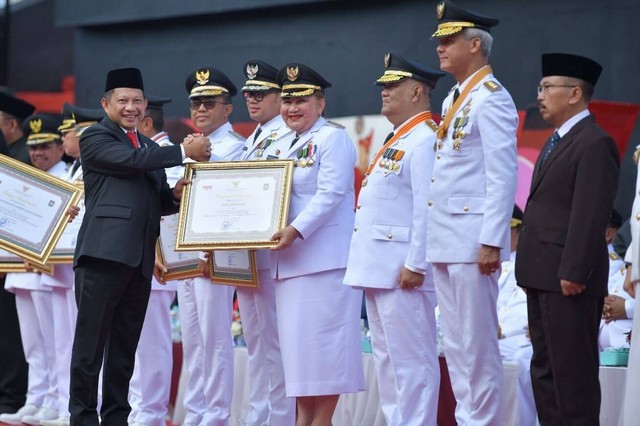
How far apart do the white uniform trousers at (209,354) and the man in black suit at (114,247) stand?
0.79 metres

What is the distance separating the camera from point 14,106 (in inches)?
344

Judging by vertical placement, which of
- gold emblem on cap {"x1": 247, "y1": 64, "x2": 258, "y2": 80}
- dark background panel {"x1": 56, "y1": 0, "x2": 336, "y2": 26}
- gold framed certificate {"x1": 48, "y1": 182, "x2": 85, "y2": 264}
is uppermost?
dark background panel {"x1": 56, "y1": 0, "x2": 336, "y2": 26}

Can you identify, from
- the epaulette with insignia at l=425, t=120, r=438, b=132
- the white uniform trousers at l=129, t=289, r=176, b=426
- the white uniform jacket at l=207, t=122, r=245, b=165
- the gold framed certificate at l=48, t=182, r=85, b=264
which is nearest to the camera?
the epaulette with insignia at l=425, t=120, r=438, b=132

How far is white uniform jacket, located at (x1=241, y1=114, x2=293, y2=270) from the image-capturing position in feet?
20.8

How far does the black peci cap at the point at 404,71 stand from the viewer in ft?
19.1

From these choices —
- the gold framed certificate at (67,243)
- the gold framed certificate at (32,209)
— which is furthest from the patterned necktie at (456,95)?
the gold framed certificate at (67,243)

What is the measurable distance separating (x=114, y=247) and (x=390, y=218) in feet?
4.54

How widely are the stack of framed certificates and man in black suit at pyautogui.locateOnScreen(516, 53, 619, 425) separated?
4.93 ft

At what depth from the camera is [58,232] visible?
6828mm

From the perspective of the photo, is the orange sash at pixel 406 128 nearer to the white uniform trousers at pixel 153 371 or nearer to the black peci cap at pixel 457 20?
the black peci cap at pixel 457 20

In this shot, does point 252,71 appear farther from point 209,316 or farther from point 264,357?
point 264,357

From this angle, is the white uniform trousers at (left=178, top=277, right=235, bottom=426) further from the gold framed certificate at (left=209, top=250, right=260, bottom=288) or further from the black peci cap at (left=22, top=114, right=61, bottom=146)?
the black peci cap at (left=22, top=114, right=61, bottom=146)

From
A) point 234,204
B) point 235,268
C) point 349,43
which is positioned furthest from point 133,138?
point 349,43

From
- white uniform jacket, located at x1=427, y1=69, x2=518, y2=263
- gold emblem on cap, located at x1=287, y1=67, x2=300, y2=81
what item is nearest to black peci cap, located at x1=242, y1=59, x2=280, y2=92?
gold emblem on cap, located at x1=287, y1=67, x2=300, y2=81
